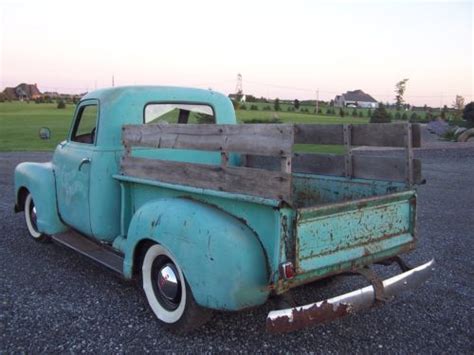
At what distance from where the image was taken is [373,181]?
3869 mm

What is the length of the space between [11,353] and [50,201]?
2.17 meters

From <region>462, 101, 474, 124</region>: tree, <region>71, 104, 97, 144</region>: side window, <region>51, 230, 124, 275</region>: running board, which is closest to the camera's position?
<region>51, 230, 124, 275</region>: running board

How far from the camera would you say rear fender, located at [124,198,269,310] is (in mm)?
2801

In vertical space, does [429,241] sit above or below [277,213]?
below

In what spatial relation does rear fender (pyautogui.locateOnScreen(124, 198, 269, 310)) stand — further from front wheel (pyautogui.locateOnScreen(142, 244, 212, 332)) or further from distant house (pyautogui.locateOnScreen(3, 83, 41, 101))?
distant house (pyautogui.locateOnScreen(3, 83, 41, 101))

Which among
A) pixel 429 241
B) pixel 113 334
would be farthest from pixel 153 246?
pixel 429 241

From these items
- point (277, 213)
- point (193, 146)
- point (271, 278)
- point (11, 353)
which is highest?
point (193, 146)

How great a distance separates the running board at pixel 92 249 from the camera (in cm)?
394

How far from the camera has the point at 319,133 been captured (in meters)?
4.16

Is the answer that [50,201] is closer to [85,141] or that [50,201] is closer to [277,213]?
[85,141]

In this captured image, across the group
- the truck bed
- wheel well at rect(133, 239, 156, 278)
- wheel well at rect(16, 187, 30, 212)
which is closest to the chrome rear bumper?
the truck bed

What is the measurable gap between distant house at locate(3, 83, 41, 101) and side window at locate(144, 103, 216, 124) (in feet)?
258

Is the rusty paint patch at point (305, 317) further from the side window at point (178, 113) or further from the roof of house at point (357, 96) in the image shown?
the roof of house at point (357, 96)

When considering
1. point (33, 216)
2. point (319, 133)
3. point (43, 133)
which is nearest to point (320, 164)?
point (319, 133)
